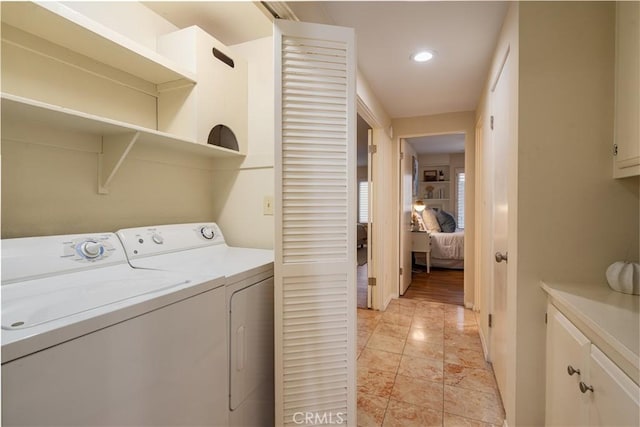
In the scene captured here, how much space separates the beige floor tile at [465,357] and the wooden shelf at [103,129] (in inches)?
85.8

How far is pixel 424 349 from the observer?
7.64 ft

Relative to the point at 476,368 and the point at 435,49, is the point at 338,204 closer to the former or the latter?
the point at 435,49

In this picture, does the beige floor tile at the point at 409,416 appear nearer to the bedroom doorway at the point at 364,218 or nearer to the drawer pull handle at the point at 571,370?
the drawer pull handle at the point at 571,370

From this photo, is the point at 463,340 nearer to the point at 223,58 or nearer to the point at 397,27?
the point at 397,27

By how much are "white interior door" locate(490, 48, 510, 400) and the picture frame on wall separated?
16.1ft

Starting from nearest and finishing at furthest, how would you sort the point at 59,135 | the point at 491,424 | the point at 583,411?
1. the point at 583,411
2. the point at 59,135
3. the point at 491,424

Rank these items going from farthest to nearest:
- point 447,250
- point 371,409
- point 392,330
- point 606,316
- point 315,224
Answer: point 447,250 < point 392,330 < point 371,409 < point 315,224 < point 606,316

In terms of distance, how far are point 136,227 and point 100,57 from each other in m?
0.78

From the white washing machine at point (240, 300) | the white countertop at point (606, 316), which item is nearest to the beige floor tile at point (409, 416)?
the white washing machine at point (240, 300)

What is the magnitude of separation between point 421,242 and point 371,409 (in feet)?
11.7

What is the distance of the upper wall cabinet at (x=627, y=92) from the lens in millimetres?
1040

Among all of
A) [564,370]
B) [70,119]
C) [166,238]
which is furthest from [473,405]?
[70,119]

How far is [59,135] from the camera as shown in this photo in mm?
1187

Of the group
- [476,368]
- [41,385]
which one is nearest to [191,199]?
[41,385]
